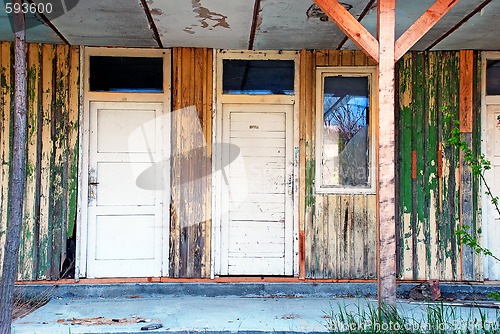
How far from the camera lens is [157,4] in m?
3.96

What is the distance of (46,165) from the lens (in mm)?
4988

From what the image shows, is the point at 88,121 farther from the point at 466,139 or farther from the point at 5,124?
the point at 466,139

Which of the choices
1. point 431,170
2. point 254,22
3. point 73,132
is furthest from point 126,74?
point 431,170

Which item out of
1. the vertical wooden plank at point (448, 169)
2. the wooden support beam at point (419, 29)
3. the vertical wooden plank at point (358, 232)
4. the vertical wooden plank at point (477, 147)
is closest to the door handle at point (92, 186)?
the vertical wooden plank at point (358, 232)

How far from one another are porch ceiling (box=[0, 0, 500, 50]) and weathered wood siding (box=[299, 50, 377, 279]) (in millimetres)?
706

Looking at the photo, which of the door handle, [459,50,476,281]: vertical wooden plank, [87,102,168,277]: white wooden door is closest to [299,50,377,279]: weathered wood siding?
[459,50,476,281]: vertical wooden plank

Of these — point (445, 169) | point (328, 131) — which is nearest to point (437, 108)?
point (445, 169)

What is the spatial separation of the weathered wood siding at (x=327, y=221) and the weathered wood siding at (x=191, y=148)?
3.78ft

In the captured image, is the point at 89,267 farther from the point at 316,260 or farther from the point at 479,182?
the point at 479,182

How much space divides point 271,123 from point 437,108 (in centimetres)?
204

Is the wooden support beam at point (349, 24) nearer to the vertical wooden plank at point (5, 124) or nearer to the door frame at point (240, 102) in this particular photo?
the door frame at point (240, 102)

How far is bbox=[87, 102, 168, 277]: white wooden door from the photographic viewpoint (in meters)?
5.07

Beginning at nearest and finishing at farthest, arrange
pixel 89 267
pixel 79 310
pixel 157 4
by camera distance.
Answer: pixel 157 4
pixel 79 310
pixel 89 267

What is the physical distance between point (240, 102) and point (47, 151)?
2.36m
